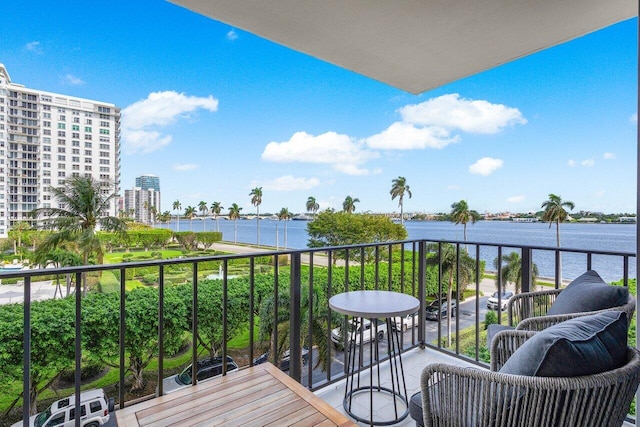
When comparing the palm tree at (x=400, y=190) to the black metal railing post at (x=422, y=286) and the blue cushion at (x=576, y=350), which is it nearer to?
the black metal railing post at (x=422, y=286)

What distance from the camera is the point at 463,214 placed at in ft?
84.6

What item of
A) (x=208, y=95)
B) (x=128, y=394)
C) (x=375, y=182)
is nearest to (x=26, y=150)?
(x=208, y=95)

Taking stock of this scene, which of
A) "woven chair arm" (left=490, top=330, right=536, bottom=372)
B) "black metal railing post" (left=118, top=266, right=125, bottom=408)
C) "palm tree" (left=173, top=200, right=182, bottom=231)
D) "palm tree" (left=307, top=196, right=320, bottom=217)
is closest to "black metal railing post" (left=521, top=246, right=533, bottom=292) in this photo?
"woven chair arm" (left=490, top=330, right=536, bottom=372)

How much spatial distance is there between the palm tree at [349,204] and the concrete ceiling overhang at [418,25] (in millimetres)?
32479

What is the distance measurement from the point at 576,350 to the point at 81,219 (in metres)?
23.4

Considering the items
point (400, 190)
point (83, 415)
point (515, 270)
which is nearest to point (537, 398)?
point (515, 270)

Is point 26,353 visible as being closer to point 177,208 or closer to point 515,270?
point 515,270

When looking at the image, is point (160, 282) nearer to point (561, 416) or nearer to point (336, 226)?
point (561, 416)

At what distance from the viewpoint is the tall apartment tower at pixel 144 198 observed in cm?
4089

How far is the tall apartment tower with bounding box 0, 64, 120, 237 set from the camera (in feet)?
91.4

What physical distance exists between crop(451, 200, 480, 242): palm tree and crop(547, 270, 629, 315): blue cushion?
26108 millimetres

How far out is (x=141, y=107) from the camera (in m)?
38.5

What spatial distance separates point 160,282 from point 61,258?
852 inches

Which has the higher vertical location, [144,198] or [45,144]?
[45,144]
